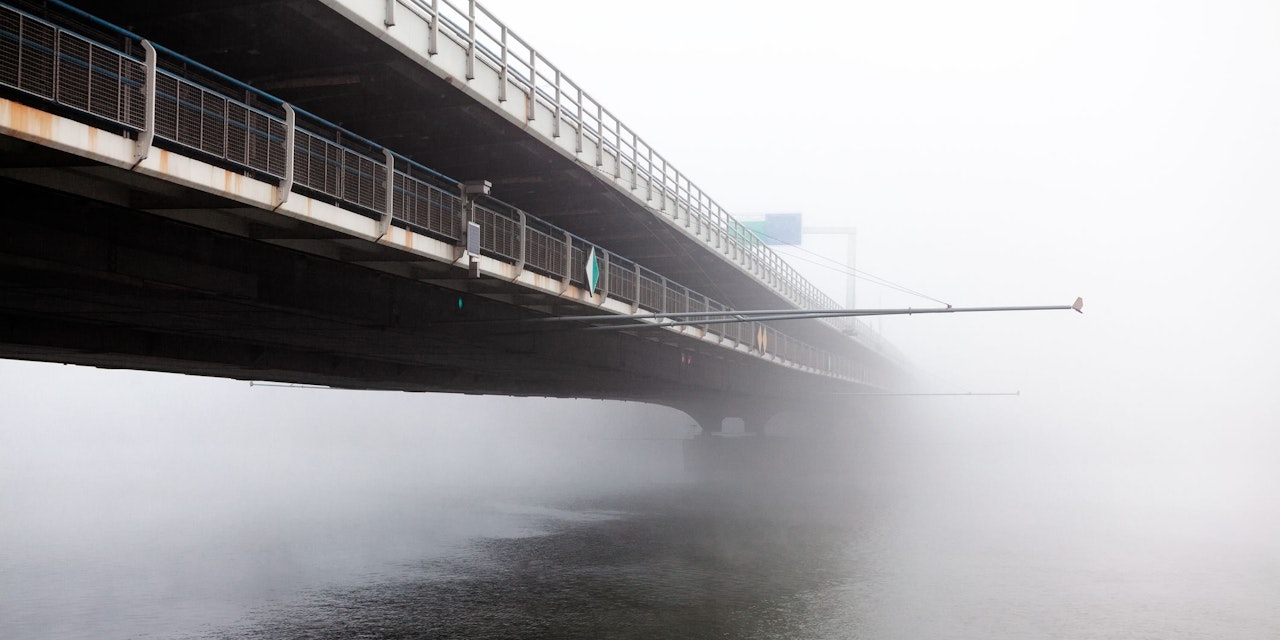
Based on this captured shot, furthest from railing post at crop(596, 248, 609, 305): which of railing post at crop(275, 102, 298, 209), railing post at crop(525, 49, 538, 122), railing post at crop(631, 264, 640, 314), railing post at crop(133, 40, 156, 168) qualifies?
railing post at crop(133, 40, 156, 168)

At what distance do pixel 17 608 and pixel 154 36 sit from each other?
1852cm

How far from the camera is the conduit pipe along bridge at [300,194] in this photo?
43.7 ft

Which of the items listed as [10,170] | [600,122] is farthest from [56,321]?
[600,122]

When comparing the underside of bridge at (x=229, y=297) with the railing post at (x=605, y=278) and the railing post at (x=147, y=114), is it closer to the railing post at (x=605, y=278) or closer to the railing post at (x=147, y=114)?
the railing post at (x=147, y=114)

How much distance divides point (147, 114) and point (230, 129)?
2.39m

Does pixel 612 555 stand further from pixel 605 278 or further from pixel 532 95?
pixel 532 95

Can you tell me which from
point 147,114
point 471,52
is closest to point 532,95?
point 471,52

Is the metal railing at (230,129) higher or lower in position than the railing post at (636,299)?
higher

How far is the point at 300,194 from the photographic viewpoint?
659 inches

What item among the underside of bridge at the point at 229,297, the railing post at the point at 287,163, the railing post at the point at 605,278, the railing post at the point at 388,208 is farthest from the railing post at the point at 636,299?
the railing post at the point at 287,163

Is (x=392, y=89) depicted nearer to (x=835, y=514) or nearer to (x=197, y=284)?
(x=197, y=284)

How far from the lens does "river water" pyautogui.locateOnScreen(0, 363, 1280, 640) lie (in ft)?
94.1

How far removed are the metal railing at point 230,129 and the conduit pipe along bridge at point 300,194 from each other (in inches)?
1.7

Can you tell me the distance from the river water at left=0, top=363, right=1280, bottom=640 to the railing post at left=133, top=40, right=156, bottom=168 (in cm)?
1696
